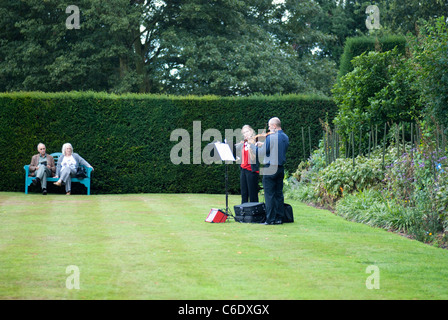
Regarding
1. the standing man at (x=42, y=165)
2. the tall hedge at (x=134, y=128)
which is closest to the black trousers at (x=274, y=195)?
the tall hedge at (x=134, y=128)

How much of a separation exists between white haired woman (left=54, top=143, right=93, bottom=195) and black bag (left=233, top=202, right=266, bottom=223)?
6.31m

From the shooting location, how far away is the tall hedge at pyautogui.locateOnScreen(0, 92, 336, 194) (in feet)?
49.6

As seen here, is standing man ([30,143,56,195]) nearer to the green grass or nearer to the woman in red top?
the green grass

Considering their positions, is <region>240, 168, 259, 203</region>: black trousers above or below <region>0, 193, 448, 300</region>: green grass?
above

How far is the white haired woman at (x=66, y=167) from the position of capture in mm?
14453

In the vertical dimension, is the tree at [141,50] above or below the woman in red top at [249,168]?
above

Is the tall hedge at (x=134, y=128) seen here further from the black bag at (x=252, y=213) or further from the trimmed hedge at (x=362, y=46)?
the black bag at (x=252, y=213)

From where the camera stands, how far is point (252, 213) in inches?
386

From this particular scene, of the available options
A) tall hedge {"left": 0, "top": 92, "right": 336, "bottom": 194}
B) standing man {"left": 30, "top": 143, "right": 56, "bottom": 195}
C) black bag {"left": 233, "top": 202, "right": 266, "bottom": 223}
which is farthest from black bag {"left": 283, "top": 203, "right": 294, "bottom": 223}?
standing man {"left": 30, "top": 143, "right": 56, "bottom": 195}

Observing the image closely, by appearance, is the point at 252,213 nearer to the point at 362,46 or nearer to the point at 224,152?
the point at 224,152

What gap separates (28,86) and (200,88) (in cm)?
688

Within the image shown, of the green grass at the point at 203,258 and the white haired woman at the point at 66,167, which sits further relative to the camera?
the white haired woman at the point at 66,167

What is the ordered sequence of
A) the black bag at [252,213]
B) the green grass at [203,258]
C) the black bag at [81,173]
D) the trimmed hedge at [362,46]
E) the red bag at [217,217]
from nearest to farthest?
the green grass at [203,258]
the red bag at [217,217]
the black bag at [252,213]
the black bag at [81,173]
the trimmed hedge at [362,46]

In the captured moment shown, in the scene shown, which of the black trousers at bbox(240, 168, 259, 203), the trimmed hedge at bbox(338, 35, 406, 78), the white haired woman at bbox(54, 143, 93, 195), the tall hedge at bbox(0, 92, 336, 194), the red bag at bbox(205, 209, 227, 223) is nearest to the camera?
the red bag at bbox(205, 209, 227, 223)
